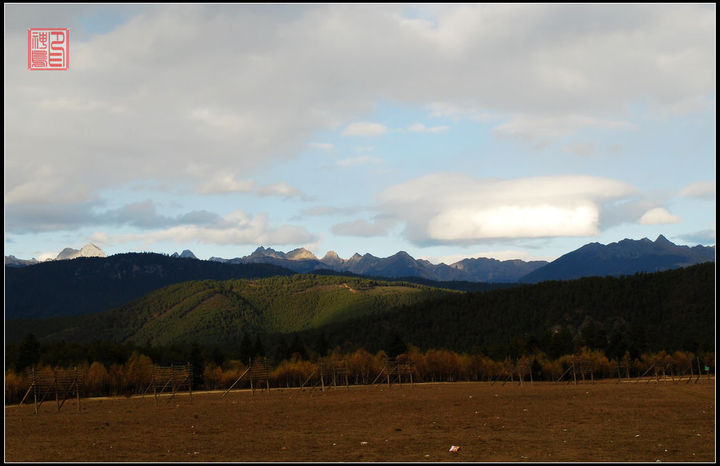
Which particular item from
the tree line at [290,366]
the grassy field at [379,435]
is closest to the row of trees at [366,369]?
the tree line at [290,366]

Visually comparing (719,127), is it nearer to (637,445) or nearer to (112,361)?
(637,445)

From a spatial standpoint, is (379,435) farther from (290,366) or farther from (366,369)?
(366,369)

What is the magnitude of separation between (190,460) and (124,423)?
65.7ft

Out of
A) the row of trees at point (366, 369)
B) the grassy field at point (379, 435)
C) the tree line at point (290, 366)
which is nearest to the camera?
the grassy field at point (379, 435)

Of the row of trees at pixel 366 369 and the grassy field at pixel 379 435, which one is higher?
the grassy field at pixel 379 435

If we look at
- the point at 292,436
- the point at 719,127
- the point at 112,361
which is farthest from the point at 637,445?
the point at 112,361

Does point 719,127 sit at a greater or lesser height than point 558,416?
greater

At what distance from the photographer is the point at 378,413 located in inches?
1938

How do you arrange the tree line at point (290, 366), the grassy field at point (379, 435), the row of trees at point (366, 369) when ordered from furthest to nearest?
the tree line at point (290, 366) < the row of trees at point (366, 369) < the grassy field at point (379, 435)

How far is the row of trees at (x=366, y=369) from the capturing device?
322 ft

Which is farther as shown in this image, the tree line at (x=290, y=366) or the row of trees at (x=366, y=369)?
the tree line at (x=290, y=366)

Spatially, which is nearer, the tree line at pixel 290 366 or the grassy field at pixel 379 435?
the grassy field at pixel 379 435

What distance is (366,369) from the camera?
4985 inches

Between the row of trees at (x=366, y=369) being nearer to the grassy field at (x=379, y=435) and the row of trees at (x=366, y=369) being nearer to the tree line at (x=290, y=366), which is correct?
the tree line at (x=290, y=366)
